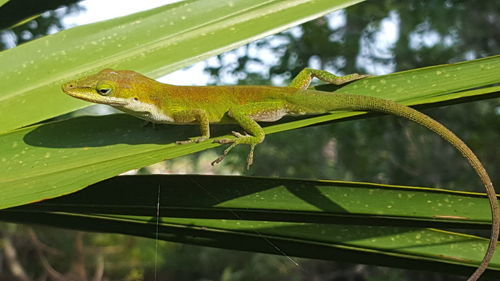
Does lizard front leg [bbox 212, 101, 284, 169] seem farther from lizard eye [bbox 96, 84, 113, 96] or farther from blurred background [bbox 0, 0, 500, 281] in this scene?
blurred background [bbox 0, 0, 500, 281]

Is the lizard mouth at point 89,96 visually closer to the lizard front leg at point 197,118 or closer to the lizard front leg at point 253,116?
the lizard front leg at point 197,118

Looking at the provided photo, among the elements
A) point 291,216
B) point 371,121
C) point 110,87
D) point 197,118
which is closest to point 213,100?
point 197,118

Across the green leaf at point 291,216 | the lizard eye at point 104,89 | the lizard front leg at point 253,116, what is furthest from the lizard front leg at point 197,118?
the green leaf at point 291,216

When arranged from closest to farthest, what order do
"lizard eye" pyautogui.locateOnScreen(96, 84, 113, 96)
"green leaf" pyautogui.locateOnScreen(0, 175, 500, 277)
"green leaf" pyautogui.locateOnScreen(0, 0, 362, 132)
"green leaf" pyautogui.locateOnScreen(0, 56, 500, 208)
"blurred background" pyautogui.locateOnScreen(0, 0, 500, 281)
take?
"green leaf" pyautogui.locateOnScreen(0, 56, 500, 208) → "green leaf" pyautogui.locateOnScreen(0, 175, 500, 277) → "green leaf" pyautogui.locateOnScreen(0, 0, 362, 132) → "lizard eye" pyautogui.locateOnScreen(96, 84, 113, 96) → "blurred background" pyautogui.locateOnScreen(0, 0, 500, 281)

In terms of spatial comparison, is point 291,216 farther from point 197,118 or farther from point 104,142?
point 197,118

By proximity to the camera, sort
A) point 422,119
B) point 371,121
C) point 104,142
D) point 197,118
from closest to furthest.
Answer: point 104,142
point 422,119
point 197,118
point 371,121

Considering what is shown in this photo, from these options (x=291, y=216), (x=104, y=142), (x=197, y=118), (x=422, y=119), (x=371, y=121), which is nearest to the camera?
(x=291, y=216)

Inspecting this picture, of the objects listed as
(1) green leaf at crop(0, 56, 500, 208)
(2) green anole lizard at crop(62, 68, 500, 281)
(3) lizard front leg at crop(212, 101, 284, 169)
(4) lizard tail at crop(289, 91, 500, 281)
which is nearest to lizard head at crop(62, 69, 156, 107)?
(2) green anole lizard at crop(62, 68, 500, 281)

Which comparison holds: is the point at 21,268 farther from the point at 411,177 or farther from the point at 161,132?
the point at 161,132
